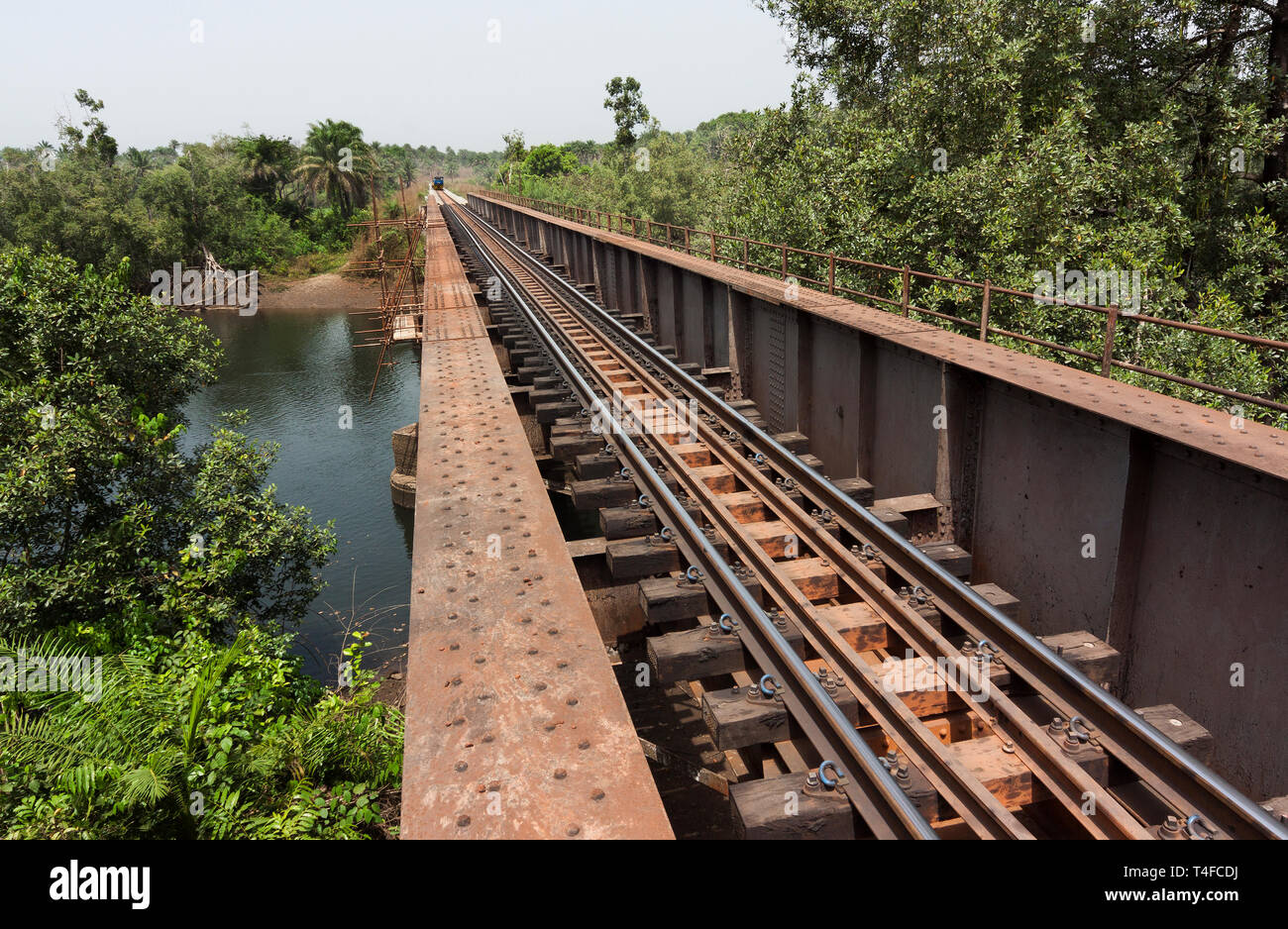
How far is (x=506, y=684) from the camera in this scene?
355 centimetres

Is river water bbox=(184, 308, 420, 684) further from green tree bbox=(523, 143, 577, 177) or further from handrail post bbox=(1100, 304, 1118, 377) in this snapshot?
green tree bbox=(523, 143, 577, 177)

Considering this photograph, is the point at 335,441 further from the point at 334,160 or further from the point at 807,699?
the point at 334,160

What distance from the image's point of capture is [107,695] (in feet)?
27.7

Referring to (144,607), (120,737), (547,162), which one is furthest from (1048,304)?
(547,162)

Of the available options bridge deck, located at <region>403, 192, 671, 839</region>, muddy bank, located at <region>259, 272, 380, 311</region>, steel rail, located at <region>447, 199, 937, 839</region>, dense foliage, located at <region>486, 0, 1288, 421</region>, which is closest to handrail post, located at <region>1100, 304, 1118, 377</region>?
steel rail, located at <region>447, 199, 937, 839</region>

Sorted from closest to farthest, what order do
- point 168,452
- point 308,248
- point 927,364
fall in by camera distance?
point 927,364
point 168,452
point 308,248

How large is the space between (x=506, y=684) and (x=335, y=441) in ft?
97.2

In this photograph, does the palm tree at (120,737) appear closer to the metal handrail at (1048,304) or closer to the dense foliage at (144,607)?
the dense foliage at (144,607)

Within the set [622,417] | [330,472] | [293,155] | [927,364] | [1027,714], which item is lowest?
[330,472]

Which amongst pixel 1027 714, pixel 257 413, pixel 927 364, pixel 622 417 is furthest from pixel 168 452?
pixel 257 413

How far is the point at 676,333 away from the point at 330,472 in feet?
58.3

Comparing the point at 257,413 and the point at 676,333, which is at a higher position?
the point at 676,333

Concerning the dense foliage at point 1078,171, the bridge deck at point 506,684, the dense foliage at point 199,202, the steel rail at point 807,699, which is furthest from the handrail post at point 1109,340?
the dense foliage at point 199,202

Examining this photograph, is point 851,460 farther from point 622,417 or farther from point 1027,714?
point 1027,714
